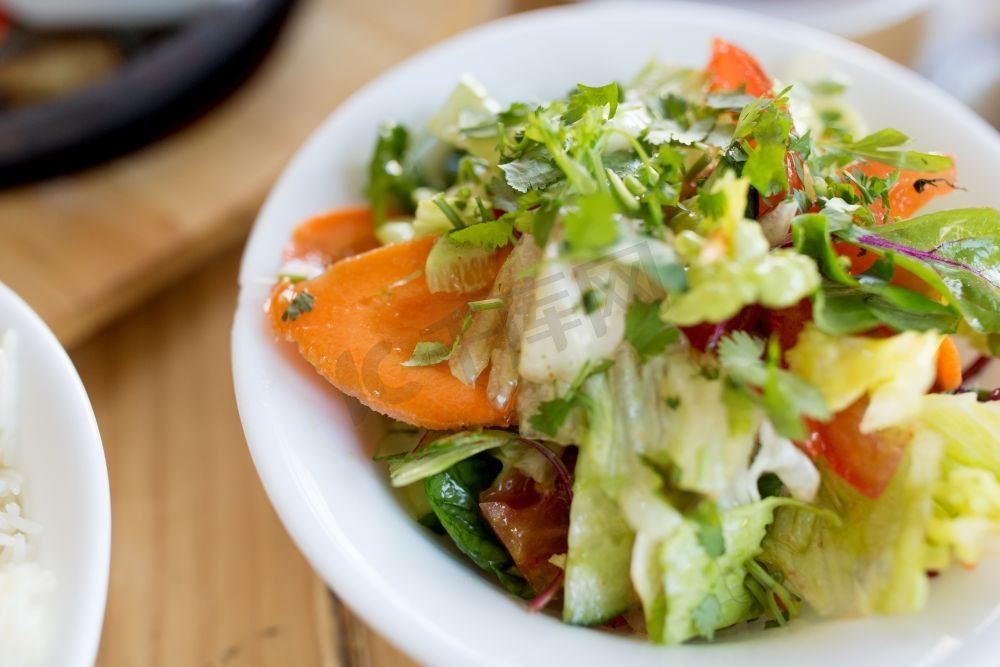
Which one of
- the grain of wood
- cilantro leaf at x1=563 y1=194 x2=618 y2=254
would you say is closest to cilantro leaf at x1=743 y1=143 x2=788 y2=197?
cilantro leaf at x1=563 y1=194 x2=618 y2=254

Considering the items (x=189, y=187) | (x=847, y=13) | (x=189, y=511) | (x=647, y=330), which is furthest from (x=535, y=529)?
(x=847, y=13)

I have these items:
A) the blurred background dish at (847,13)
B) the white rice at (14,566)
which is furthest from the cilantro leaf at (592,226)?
the blurred background dish at (847,13)

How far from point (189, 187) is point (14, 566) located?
3.17ft

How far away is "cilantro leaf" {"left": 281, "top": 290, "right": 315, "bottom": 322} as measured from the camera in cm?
119

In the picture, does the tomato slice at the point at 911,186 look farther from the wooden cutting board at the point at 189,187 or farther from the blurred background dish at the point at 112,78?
the blurred background dish at the point at 112,78

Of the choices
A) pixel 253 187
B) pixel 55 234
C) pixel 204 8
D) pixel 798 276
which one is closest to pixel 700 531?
pixel 798 276

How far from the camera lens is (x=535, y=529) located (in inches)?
43.9

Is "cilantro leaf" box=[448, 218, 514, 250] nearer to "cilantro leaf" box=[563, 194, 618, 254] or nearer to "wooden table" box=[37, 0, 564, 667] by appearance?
"cilantro leaf" box=[563, 194, 618, 254]

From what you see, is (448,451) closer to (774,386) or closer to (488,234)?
(488,234)

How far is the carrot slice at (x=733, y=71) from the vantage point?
1.36 m

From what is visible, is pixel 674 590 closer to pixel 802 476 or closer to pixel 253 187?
pixel 802 476

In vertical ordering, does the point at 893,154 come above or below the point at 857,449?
above

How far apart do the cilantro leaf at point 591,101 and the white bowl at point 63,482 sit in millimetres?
704

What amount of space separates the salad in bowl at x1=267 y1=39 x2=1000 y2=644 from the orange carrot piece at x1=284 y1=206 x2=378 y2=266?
4.1 inches
